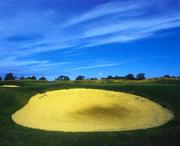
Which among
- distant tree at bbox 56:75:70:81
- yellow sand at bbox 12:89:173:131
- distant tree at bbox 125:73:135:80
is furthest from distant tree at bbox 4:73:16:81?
yellow sand at bbox 12:89:173:131

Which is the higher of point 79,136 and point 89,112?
point 89,112

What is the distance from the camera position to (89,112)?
91.7ft

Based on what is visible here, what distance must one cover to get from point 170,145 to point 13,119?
9.69 m

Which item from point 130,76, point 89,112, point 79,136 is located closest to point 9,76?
point 130,76

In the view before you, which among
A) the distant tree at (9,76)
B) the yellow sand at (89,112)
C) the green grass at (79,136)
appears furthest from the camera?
the distant tree at (9,76)

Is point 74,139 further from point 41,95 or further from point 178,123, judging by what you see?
point 41,95

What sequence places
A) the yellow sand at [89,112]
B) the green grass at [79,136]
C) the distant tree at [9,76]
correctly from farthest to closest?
the distant tree at [9,76], the yellow sand at [89,112], the green grass at [79,136]

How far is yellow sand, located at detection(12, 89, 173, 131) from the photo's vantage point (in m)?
25.0

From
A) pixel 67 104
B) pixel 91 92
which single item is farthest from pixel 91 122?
pixel 91 92

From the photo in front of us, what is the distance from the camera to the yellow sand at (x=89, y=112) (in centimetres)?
2502

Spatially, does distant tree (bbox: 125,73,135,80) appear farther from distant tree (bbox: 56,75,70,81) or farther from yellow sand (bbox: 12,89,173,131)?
yellow sand (bbox: 12,89,173,131)

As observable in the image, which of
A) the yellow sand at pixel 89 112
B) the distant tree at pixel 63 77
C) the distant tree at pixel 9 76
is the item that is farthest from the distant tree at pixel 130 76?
the yellow sand at pixel 89 112

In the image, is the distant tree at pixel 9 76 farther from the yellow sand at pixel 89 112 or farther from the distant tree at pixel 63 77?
the yellow sand at pixel 89 112

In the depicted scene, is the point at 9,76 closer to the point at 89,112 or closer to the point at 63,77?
the point at 63,77
